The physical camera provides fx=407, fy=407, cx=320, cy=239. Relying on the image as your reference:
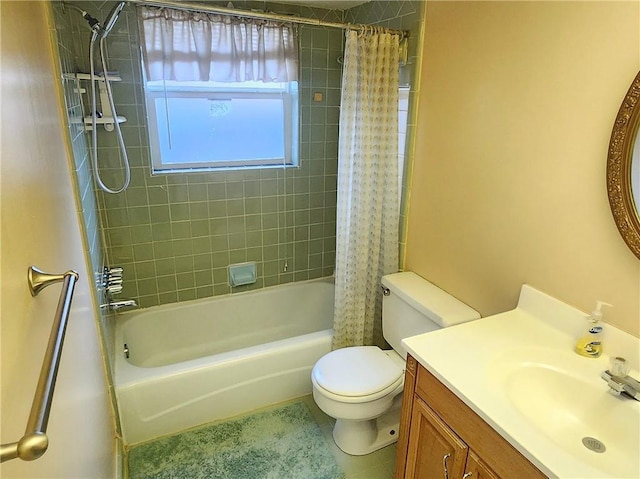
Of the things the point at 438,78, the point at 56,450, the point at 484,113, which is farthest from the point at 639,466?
the point at 438,78

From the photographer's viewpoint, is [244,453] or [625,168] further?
[244,453]

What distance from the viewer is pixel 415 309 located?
1.87m

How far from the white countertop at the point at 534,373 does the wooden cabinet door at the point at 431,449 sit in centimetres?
18

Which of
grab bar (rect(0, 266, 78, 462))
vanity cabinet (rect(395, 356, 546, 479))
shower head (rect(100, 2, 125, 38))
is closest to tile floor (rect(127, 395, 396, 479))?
vanity cabinet (rect(395, 356, 546, 479))

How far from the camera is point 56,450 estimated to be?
0.83 metres

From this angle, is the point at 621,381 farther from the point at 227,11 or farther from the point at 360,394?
the point at 227,11

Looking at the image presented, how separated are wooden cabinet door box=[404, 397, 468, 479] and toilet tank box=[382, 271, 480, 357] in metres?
→ 0.42

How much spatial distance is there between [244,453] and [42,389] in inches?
61.2

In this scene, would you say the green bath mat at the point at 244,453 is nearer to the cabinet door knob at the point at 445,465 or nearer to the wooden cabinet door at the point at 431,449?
the wooden cabinet door at the point at 431,449

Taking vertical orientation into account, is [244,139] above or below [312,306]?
above

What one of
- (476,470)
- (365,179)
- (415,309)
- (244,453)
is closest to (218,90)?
(365,179)

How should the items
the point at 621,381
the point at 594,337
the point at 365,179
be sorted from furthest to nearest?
the point at 365,179 < the point at 594,337 < the point at 621,381

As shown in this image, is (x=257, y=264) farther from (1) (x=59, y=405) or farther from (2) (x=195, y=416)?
(1) (x=59, y=405)

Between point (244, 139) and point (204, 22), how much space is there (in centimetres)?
68
